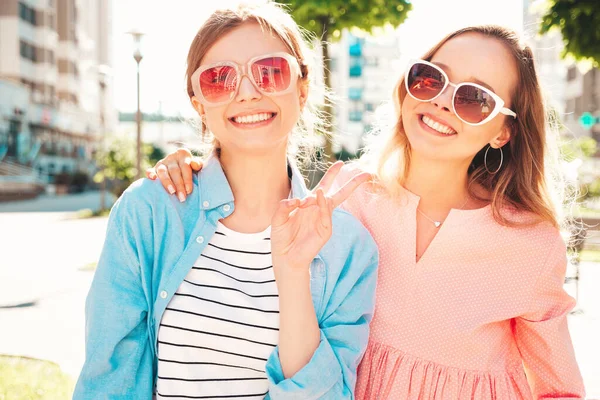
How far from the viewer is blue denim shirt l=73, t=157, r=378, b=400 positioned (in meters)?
1.77

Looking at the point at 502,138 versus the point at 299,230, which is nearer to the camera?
the point at 299,230

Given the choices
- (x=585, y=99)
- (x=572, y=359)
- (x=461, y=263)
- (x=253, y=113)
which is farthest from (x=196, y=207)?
(x=585, y=99)

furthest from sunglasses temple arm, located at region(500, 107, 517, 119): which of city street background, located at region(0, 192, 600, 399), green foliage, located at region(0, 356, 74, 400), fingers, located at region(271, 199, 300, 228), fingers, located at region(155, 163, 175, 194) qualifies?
green foliage, located at region(0, 356, 74, 400)

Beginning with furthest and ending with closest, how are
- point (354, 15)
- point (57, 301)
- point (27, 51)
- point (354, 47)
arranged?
point (354, 47), point (27, 51), point (354, 15), point (57, 301)

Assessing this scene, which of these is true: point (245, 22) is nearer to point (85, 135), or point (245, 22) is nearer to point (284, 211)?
point (284, 211)

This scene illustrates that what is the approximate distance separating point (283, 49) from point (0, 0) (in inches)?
1772

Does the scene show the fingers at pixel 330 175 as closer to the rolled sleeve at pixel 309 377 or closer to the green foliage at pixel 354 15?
the rolled sleeve at pixel 309 377

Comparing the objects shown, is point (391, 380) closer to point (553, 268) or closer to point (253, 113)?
point (553, 268)

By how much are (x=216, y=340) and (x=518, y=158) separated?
1390 mm

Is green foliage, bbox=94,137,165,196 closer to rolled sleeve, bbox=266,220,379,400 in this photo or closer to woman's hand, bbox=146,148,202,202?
woman's hand, bbox=146,148,202,202

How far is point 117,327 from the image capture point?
178 centimetres

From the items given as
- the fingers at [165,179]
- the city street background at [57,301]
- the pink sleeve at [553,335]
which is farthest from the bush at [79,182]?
the pink sleeve at [553,335]

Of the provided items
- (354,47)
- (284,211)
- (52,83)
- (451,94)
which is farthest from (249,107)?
(354,47)

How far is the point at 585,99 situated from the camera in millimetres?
45750
